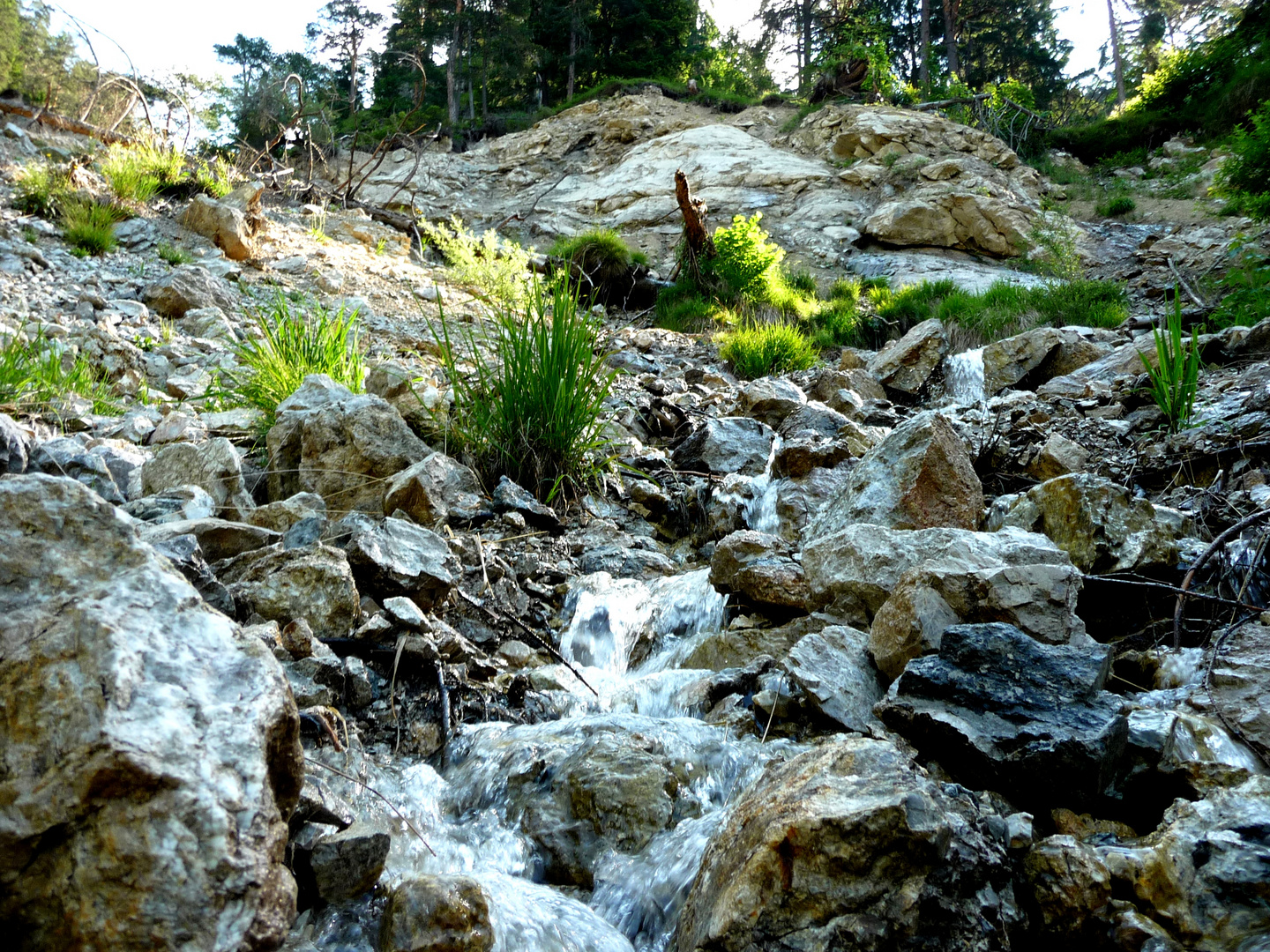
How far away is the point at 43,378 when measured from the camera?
4023mm

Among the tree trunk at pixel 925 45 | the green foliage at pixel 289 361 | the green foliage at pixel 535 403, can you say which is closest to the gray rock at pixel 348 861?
the green foliage at pixel 535 403

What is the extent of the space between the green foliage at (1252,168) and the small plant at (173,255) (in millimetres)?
9108

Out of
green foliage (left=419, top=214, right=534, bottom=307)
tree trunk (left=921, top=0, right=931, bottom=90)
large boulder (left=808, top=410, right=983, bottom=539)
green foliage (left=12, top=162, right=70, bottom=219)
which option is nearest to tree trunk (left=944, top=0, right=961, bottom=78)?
tree trunk (left=921, top=0, right=931, bottom=90)

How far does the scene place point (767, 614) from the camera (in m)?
2.90

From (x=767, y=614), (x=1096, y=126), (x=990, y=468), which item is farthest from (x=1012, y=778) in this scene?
(x=1096, y=126)

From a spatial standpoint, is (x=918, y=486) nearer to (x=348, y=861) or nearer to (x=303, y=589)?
(x=303, y=589)

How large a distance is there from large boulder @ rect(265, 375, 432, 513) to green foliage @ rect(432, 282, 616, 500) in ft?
1.06

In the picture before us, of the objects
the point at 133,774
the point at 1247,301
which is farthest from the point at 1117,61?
the point at 133,774

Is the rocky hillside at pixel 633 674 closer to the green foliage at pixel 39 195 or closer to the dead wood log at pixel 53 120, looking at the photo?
the green foliage at pixel 39 195

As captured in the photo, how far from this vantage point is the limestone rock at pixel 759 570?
2.84m

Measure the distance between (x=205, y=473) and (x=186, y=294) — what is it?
3.83 metres

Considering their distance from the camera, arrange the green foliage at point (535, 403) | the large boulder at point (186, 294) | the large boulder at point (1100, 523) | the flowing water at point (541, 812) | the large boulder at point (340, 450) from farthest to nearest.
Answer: the large boulder at point (186, 294) < the green foliage at point (535, 403) < the large boulder at point (340, 450) < the large boulder at point (1100, 523) < the flowing water at point (541, 812)

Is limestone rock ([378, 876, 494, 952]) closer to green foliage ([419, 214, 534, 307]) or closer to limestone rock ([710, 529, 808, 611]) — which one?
limestone rock ([710, 529, 808, 611])

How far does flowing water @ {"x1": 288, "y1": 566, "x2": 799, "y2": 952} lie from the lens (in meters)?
1.51
